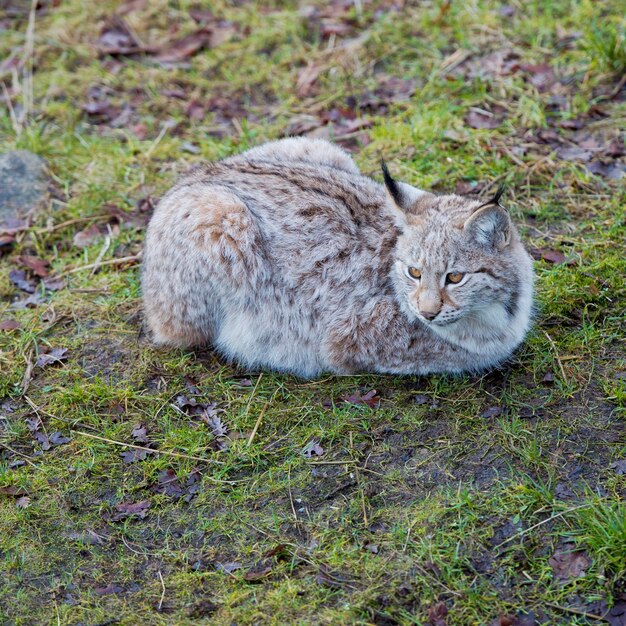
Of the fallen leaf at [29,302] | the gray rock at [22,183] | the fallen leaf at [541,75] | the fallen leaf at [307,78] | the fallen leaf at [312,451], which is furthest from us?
the fallen leaf at [307,78]

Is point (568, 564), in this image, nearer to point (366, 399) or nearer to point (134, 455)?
point (366, 399)

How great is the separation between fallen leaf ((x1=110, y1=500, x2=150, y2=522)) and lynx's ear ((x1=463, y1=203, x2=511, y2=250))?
2.51 metres

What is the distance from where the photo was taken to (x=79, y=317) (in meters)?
6.43

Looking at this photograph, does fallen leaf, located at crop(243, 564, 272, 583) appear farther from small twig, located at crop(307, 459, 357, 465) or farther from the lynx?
the lynx

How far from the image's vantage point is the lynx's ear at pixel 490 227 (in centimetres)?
498

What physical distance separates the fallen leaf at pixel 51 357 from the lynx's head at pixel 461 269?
8.02 ft

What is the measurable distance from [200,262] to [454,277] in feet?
5.61

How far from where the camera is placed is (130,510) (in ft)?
16.3

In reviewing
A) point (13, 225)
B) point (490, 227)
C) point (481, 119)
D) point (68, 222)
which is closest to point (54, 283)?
point (68, 222)

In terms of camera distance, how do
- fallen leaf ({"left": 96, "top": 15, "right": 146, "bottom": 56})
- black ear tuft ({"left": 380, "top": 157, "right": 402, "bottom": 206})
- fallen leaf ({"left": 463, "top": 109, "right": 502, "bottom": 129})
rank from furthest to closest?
fallen leaf ({"left": 96, "top": 15, "right": 146, "bottom": 56}), fallen leaf ({"left": 463, "top": 109, "right": 502, "bottom": 129}), black ear tuft ({"left": 380, "top": 157, "right": 402, "bottom": 206})

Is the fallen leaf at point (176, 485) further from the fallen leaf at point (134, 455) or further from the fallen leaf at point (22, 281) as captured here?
the fallen leaf at point (22, 281)

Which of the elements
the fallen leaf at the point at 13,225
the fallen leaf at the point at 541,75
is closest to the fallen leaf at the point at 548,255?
the fallen leaf at the point at 541,75

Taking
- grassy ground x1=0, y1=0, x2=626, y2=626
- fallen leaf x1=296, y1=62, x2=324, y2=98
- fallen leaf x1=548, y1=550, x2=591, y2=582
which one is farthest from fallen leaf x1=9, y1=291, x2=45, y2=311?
fallen leaf x1=548, y1=550, x2=591, y2=582

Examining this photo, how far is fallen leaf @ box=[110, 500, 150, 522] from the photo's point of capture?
16.1 ft
